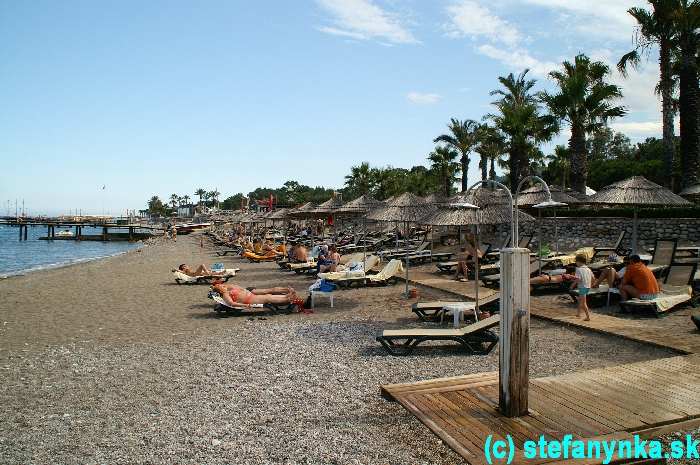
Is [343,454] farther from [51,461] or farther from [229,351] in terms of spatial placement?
[229,351]

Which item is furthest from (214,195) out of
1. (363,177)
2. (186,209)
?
(363,177)

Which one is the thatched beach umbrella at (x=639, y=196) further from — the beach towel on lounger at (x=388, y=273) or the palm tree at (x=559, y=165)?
the palm tree at (x=559, y=165)

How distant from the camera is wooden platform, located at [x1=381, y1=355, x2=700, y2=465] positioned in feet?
13.0

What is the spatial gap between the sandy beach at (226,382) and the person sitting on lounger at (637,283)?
188cm

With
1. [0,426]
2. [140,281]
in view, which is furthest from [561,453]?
[140,281]

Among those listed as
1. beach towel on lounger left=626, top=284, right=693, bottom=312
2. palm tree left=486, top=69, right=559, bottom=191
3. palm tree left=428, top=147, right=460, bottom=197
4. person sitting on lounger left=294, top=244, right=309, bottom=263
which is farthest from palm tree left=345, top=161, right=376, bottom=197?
beach towel on lounger left=626, top=284, right=693, bottom=312

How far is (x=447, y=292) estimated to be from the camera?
12.4 meters

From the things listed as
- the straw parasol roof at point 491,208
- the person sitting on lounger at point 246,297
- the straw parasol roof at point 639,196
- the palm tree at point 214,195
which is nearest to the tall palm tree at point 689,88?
the straw parasol roof at point 639,196

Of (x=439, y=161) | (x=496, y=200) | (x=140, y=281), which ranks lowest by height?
(x=140, y=281)

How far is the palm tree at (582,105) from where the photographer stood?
23391 millimetres

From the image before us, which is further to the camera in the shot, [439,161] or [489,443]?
[439,161]

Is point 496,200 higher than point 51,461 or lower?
higher

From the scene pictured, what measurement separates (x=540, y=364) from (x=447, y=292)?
6003 millimetres

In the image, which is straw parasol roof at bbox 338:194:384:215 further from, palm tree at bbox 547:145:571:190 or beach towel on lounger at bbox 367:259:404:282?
palm tree at bbox 547:145:571:190
